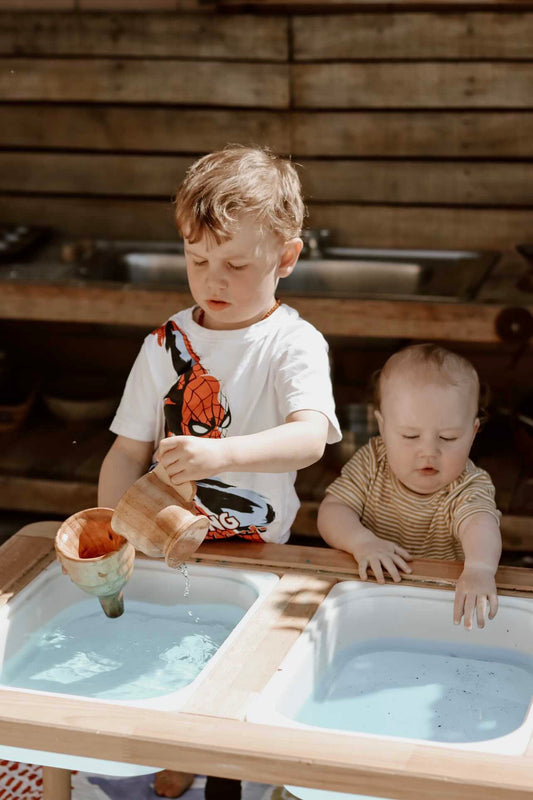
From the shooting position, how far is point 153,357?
1.72 m

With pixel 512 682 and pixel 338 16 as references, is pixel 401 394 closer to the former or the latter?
pixel 512 682

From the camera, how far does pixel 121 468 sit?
5.66ft

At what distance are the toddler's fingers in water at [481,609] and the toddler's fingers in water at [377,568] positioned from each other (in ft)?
0.48

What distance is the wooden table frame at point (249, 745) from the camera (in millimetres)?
1040

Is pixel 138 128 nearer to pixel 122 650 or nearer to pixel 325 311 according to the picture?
pixel 325 311

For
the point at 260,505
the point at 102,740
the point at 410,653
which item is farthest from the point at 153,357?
the point at 102,740

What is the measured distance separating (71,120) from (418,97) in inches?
47.0

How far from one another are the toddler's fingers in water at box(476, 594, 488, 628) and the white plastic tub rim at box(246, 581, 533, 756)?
1.3 inches

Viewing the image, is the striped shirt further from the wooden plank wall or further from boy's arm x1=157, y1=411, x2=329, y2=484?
the wooden plank wall

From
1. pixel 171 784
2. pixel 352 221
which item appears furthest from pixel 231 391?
pixel 352 221

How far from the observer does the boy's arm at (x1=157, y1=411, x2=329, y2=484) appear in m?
1.33

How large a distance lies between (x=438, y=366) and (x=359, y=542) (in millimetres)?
317

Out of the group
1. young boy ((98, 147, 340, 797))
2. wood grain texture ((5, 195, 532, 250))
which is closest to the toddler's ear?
young boy ((98, 147, 340, 797))

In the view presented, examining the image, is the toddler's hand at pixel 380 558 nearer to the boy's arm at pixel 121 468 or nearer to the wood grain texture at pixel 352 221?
the boy's arm at pixel 121 468
